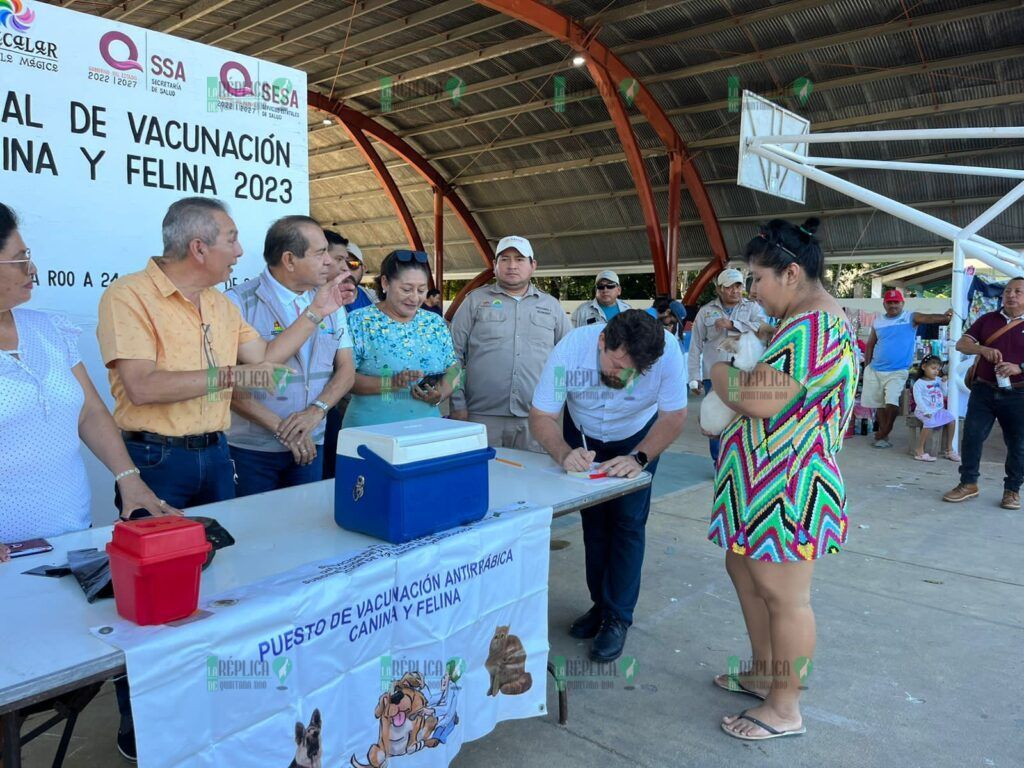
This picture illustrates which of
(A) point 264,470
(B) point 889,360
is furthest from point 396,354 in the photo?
(B) point 889,360

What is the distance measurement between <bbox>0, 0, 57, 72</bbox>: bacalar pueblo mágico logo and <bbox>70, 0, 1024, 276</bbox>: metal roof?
8.87m

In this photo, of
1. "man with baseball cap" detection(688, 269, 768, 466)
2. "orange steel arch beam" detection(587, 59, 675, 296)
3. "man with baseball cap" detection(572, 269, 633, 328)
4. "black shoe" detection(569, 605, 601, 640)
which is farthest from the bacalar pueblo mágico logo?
"orange steel arch beam" detection(587, 59, 675, 296)

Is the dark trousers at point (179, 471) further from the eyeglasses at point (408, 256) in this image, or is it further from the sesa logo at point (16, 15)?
the sesa logo at point (16, 15)

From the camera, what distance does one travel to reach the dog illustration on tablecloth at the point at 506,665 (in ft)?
6.25

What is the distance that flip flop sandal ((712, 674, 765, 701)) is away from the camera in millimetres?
2314

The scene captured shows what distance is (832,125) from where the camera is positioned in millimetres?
11180

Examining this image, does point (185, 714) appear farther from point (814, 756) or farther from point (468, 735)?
point (814, 756)

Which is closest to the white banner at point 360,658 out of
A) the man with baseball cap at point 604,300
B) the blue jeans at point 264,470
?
the blue jeans at point 264,470

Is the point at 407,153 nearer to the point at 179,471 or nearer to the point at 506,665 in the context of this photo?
the point at 179,471

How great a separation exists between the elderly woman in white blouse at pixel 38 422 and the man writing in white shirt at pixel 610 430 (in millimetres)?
1254

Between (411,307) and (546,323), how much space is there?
83 centimetres

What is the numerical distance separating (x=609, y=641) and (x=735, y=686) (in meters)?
0.44

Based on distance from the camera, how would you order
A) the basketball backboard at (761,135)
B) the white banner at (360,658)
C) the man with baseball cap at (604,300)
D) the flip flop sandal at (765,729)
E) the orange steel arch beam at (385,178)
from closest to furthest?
the white banner at (360,658)
the flip flop sandal at (765,729)
the man with baseball cap at (604,300)
the basketball backboard at (761,135)
the orange steel arch beam at (385,178)

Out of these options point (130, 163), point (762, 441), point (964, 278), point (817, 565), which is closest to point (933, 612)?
point (817, 565)
